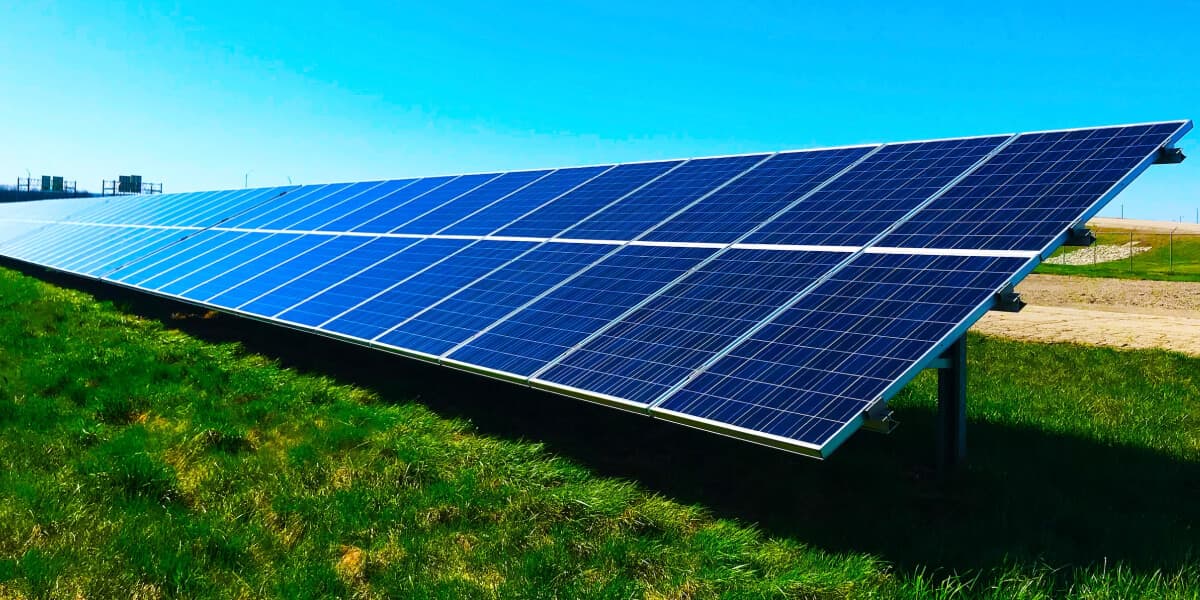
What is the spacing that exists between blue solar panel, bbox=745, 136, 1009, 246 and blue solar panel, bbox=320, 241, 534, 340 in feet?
13.1

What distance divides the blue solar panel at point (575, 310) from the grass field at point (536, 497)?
2.89 ft

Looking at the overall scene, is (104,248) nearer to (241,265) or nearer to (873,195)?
(241,265)

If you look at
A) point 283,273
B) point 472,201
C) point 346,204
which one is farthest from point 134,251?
point 472,201

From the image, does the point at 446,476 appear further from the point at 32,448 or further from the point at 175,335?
the point at 175,335

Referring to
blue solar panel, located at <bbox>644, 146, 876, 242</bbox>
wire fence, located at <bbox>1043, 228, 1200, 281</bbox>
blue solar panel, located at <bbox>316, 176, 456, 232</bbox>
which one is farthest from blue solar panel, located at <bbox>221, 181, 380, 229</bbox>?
wire fence, located at <bbox>1043, 228, 1200, 281</bbox>

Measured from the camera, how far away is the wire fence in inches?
1892

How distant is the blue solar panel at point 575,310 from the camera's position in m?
8.86

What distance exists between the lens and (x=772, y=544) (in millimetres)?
6320

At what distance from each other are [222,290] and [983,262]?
12.5 m

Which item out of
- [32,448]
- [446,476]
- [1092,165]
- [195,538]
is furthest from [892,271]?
[32,448]

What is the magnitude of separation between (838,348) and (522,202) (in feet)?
29.0

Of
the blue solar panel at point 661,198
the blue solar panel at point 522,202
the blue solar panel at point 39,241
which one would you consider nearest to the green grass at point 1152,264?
the blue solar panel at point 522,202

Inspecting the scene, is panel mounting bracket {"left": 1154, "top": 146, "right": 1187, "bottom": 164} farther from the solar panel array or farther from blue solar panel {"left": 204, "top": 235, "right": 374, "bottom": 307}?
blue solar panel {"left": 204, "top": 235, "right": 374, "bottom": 307}

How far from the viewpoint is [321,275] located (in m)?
14.1
